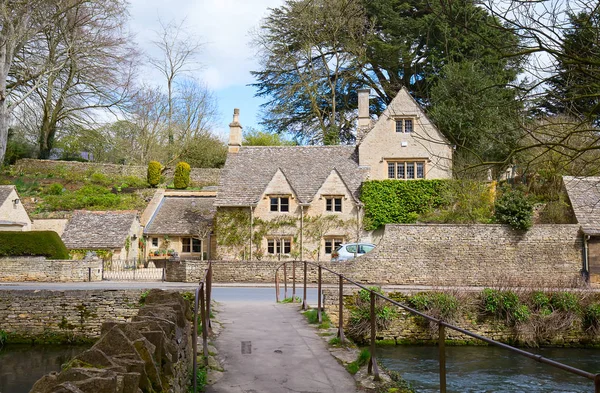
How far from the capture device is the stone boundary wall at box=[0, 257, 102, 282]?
29453mm

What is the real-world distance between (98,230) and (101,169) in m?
19.2

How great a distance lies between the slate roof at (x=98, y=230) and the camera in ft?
117

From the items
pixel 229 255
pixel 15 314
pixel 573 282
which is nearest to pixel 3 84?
pixel 229 255

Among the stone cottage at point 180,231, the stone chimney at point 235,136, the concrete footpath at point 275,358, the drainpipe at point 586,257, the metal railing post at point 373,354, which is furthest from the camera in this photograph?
the stone chimney at point 235,136

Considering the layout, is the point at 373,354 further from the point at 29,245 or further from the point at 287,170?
the point at 287,170

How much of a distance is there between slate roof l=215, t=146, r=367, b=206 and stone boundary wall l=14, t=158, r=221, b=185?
13.4 m

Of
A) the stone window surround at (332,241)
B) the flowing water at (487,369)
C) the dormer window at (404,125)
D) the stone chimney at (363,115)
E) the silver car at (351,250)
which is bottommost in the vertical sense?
the flowing water at (487,369)

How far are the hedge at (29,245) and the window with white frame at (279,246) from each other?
12.3 meters

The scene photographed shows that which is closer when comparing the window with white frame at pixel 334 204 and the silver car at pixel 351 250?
the silver car at pixel 351 250

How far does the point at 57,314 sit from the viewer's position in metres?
19.1

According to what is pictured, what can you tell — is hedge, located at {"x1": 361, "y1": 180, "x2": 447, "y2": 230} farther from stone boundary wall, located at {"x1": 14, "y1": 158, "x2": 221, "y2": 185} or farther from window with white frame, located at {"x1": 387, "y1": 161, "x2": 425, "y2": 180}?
stone boundary wall, located at {"x1": 14, "y1": 158, "x2": 221, "y2": 185}

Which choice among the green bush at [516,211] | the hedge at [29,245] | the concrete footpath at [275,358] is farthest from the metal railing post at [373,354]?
the hedge at [29,245]

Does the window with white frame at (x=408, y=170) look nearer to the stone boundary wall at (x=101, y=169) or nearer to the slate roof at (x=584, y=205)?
the slate roof at (x=584, y=205)

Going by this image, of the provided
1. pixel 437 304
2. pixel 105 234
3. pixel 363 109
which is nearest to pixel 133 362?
pixel 437 304
